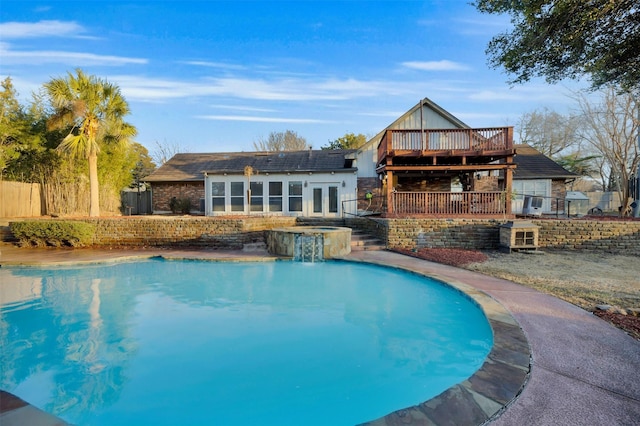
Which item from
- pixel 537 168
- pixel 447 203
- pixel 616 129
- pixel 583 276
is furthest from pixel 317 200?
pixel 616 129

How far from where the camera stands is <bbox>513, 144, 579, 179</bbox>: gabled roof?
57.5 feet

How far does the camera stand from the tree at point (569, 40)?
14.1 feet

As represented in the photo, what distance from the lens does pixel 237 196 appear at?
17219 millimetres

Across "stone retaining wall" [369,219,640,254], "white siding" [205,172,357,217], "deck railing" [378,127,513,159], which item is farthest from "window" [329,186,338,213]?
"stone retaining wall" [369,219,640,254]

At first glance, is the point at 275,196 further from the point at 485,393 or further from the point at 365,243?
the point at 485,393

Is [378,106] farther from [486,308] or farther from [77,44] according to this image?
[486,308]

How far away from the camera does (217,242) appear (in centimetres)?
1155

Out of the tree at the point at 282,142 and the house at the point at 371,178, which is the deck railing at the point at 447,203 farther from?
the tree at the point at 282,142

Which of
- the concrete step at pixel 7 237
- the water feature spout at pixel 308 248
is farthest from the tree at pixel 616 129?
the concrete step at pixel 7 237

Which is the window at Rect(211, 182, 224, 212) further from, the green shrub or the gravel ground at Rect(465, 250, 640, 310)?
the gravel ground at Rect(465, 250, 640, 310)

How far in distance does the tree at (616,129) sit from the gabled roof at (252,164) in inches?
585

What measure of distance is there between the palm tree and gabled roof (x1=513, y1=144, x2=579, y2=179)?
20.5m

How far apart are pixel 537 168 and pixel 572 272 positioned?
13.6 metres

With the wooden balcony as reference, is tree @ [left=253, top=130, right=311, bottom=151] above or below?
above
